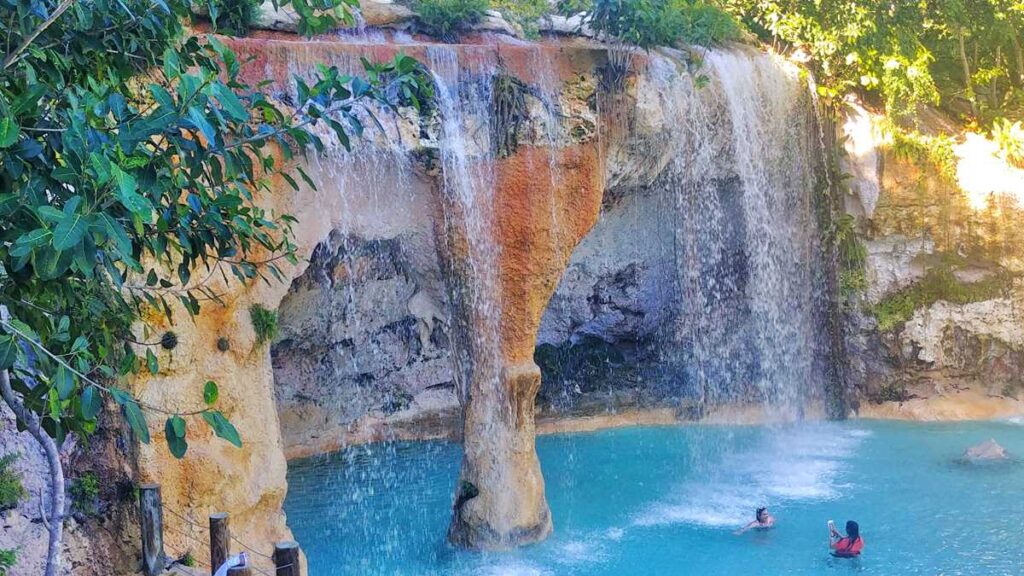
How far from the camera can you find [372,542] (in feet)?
32.7

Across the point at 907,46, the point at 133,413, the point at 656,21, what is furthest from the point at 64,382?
the point at 907,46

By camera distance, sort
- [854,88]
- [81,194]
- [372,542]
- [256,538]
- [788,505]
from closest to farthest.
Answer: [81,194], [256,538], [372,542], [788,505], [854,88]

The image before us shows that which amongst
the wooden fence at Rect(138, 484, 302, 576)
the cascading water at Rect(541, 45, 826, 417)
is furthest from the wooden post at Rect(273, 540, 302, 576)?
the cascading water at Rect(541, 45, 826, 417)

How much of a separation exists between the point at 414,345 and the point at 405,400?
2.70 ft

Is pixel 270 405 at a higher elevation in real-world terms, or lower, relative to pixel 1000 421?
higher

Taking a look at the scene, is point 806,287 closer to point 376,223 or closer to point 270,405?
point 376,223

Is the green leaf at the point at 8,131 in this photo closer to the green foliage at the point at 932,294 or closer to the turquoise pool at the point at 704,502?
the turquoise pool at the point at 704,502

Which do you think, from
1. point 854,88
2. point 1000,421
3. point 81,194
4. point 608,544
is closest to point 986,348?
point 1000,421

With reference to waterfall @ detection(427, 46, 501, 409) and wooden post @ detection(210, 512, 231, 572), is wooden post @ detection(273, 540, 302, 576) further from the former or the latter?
waterfall @ detection(427, 46, 501, 409)

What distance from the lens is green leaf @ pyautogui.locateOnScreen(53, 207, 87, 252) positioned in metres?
2.94

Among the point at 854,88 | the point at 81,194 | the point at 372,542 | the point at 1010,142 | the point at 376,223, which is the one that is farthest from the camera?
the point at 854,88

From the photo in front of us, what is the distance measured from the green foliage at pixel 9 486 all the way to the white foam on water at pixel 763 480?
602 centimetres

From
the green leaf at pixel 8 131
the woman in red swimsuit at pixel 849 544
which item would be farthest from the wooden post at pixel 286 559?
the woman in red swimsuit at pixel 849 544

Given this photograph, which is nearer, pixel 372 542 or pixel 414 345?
pixel 372 542
